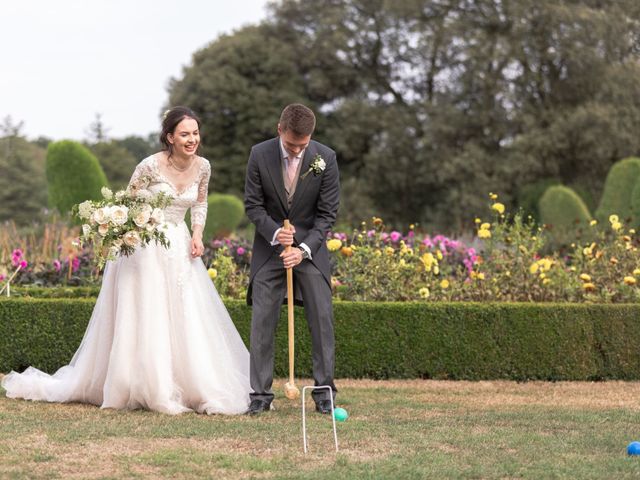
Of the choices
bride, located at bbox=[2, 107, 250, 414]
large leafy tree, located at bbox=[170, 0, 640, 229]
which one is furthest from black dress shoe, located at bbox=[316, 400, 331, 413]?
large leafy tree, located at bbox=[170, 0, 640, 229]

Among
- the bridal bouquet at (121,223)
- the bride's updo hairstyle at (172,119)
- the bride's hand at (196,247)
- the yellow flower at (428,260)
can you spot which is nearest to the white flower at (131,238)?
the bridal bouquet at (121,223)

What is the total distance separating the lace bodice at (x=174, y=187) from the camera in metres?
6.58

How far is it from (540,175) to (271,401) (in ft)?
74.2

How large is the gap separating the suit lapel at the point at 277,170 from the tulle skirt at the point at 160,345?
790mm

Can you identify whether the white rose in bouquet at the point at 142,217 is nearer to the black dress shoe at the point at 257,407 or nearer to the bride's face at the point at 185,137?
the bride's face at the point at 185,137

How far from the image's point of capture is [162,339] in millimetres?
6367

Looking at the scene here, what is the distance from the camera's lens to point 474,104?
1126 inches

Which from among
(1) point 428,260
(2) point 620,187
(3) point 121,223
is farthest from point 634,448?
(2) point 620,187

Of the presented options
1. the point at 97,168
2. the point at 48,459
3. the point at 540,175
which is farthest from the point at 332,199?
the point at 540,175

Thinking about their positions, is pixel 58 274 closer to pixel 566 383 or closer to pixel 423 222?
pixel 566 383

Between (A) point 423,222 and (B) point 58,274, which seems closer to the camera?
(B) point 58,274

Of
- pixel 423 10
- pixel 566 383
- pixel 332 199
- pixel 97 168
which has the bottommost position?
pixel 566 383

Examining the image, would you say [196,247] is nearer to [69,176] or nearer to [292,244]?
[292,244]

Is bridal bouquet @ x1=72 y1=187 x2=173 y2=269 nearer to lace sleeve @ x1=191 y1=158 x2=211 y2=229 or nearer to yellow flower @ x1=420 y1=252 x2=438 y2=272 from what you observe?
lace sleeve @ x1=191 y1=158 x2=211 y2=229
